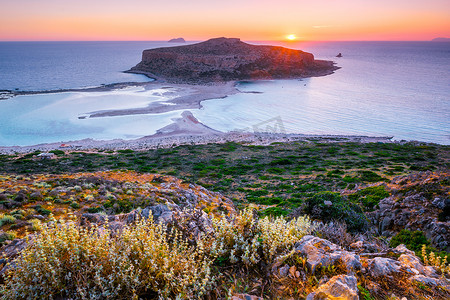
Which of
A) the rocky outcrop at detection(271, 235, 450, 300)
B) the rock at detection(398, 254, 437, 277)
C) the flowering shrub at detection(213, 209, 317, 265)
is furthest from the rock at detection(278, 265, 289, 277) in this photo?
the rock at detection(398, 254, 437, 277)

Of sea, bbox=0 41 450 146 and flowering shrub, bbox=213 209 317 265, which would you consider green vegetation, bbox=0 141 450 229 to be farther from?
sea, bbox=0 41 450 146

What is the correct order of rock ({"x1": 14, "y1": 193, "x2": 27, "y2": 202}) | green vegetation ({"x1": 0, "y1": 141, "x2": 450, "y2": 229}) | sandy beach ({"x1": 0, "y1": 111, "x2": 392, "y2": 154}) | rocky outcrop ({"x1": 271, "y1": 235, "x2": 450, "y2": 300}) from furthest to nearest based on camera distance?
sandy beach ({"x1": 0, "y1": 111, "x2": 392, "y2": 154})
green vegetation ({"x1": 0, "y1": 141, "x2": 450, "y2": 229})
rock ({"x1": 14, "y1": 193, "x2": 27, "y2": 202})
rocky outcrop ({"x1": 271, "y1": 235, "x2": 450, "y2": 300})

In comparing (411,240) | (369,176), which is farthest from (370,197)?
(369,176)

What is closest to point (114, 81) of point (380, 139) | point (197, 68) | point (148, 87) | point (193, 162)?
point (148, 87)

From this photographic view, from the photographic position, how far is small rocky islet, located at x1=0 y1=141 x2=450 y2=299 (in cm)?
352

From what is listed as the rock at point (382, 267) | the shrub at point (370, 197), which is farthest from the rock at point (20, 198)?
the shrub at point (370, 197)

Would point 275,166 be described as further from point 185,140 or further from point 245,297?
point 245,297

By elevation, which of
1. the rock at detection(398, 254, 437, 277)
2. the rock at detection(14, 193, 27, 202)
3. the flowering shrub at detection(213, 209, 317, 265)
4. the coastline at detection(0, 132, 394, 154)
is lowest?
the coastline at detection(0, 132, 394, 154)

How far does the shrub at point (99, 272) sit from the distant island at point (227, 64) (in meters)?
88.5

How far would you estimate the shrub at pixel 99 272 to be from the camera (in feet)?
10.3

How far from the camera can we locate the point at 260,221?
4.56 m

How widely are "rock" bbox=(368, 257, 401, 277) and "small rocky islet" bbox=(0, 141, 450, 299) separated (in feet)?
0.05

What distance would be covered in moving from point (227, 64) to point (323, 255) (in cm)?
10286

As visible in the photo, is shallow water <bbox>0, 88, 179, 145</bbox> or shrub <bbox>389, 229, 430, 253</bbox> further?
shallow water <bbox>0, 88, 179, 145</bbox>
